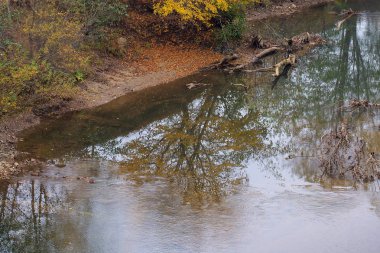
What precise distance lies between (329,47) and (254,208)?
21.9m

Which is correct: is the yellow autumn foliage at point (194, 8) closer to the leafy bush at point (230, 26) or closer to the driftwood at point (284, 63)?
the leafy bush at point (230, 26)

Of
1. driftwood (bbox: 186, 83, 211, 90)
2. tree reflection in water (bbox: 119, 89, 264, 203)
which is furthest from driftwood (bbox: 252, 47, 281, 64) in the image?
tree reflection in water (bbox: 119, 89, 264, 203)

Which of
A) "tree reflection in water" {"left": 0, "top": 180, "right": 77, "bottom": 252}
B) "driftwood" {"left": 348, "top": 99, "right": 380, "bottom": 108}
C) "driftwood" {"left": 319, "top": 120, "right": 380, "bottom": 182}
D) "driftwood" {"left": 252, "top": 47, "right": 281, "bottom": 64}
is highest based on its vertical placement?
"driftwood" {"left": 252, "top": 47, "right": 281, "bottom": 64}

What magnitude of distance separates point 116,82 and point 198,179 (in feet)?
34.4

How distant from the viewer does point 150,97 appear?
25750 mm

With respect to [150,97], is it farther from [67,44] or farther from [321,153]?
[321,153]

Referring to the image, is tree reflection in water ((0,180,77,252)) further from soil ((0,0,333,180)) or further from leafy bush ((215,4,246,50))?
leafy bush ((215,4,246,50))

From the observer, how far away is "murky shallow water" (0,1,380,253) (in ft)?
45.7

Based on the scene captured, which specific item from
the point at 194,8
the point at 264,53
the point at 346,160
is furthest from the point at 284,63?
the point at 346,160

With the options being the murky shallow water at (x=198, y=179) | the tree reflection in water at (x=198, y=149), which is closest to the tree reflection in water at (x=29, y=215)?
the murky shallow water at (x=198, y=179)

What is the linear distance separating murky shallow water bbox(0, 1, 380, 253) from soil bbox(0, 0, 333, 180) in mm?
578

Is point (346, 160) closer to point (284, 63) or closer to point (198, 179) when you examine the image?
point (198, 179)

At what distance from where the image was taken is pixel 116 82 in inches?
1054

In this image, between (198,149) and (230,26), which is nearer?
(198,149)
